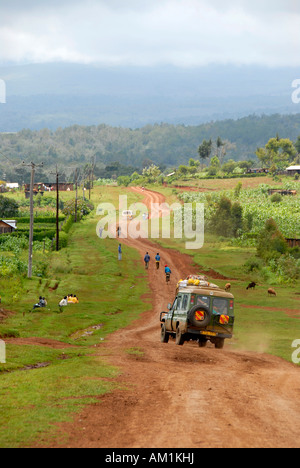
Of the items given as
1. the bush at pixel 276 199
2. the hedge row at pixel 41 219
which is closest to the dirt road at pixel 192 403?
the hedge row at pixel 41 219

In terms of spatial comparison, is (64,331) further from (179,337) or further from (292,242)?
(292,242)

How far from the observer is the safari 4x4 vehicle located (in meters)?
28.4

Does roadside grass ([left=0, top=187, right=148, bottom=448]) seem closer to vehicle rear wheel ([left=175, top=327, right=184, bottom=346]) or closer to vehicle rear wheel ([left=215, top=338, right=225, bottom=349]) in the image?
vehicle rear wheel ([left=175, top=327, right=184, bottom=346])

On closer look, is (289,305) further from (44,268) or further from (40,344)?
(44,268)

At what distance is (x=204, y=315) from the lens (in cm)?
2844

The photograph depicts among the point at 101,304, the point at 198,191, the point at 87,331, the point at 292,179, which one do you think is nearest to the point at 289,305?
the point at 101,304

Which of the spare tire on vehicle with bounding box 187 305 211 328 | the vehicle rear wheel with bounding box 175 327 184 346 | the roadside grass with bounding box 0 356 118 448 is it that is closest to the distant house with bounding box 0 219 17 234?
the vehicle rear wheel with bounding box 175 327 184 346

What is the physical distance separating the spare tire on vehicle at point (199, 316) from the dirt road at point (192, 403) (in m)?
1.14

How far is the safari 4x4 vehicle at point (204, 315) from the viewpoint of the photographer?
28.4 metres

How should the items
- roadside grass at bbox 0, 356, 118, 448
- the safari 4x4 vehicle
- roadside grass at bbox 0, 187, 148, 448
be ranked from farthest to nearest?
the safari 4x4 vehicle
roadside grass at bbox 0, 187, 148, 448
roadside grass at bbox 0, 356, 118, 448

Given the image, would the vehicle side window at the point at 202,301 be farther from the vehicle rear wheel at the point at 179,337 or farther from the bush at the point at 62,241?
the bush at the point at 62,241

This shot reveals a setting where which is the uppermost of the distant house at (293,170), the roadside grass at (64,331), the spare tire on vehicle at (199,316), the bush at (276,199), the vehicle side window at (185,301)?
the distant house at (293,170)

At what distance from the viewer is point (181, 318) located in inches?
1153

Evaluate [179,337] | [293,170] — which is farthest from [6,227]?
[293,170]
